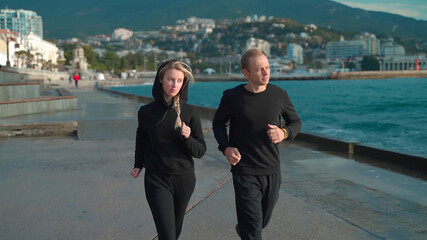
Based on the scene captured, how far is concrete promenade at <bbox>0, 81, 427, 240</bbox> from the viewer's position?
405cm

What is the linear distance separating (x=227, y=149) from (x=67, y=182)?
315 centimetres

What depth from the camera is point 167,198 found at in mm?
3070

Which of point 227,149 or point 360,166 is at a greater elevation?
point 227,149

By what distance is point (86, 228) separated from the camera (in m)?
4.14

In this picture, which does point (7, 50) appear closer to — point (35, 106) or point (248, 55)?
point (35, 106)

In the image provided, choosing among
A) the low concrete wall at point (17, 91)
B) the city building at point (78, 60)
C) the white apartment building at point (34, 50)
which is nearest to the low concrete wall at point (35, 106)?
the low concrete wall at point (17, 91)

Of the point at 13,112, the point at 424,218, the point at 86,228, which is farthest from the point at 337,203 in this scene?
the point at 13,112

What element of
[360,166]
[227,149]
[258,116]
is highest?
[258,116]

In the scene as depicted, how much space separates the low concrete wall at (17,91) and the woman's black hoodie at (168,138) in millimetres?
11711

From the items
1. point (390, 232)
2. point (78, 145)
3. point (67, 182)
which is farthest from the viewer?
point (78, 145)

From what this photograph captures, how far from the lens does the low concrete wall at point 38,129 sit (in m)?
9.92

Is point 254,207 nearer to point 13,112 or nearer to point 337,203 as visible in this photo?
point 337,203

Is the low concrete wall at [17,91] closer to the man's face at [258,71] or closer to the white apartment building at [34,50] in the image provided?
the man's face at [258,71]

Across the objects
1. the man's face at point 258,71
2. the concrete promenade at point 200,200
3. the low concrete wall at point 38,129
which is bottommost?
the concrete promenade at point 200,200
